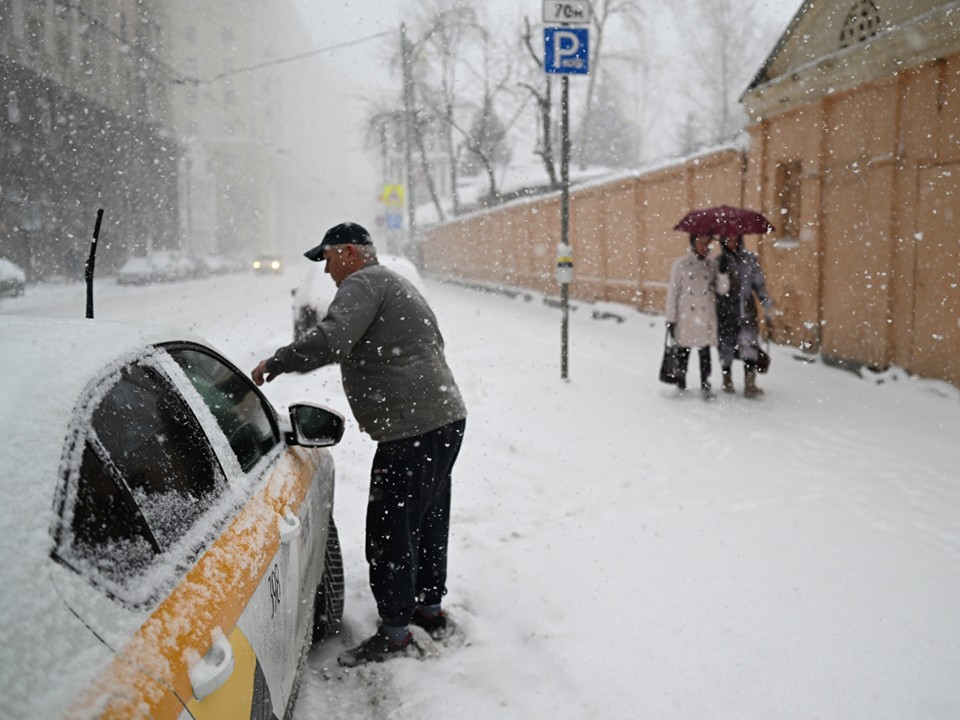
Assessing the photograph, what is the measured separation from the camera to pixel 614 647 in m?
3.54

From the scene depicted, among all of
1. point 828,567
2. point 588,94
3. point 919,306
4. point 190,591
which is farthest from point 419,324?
point 588,94

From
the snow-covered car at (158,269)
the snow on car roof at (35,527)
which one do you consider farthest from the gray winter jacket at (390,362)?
the snow-covered car at (158,269)

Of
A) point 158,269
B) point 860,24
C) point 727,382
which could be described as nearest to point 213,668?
point 727,382

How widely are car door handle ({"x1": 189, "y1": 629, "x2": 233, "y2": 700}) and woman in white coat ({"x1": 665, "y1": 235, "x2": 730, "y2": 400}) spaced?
7.39 metres

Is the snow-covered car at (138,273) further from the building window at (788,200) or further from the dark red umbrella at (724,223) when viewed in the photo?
the dark red umbrella at (724,223)

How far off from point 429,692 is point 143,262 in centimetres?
3462

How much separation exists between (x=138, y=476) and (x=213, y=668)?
1.43ft

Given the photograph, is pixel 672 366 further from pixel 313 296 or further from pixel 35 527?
pixel 35 527

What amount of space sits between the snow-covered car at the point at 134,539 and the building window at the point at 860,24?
9.42 meters

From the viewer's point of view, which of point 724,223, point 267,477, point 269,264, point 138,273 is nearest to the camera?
point 267,477

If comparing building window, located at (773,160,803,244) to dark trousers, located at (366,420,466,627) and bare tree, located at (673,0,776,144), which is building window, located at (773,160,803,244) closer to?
dark trousers, located at (366,420,466,627)

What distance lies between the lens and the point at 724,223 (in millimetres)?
8109

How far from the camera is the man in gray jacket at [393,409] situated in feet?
10.6

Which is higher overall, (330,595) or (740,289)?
(740,289)
